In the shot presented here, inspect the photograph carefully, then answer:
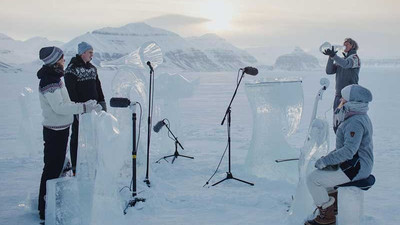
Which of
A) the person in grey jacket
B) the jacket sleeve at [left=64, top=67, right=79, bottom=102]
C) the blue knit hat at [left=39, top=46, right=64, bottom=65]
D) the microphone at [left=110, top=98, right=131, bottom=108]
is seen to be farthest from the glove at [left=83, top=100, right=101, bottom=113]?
the person in grey jacket

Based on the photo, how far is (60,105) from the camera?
3.54 metres

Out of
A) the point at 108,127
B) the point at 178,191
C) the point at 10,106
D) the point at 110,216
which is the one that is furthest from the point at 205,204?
the point at 10,106

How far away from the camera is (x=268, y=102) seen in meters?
5.01

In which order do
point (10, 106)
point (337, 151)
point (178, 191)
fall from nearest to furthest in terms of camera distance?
point (337, 151) → point (178, 191) → point (10, 106)

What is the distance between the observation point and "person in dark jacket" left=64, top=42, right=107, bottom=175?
14.1 ft

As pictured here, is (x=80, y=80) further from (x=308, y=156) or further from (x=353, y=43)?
(x=353, y=43)

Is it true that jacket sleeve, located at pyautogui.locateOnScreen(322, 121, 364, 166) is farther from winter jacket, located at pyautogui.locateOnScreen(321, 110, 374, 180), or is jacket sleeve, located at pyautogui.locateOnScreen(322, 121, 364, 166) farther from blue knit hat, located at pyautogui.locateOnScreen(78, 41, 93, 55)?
blue knit hat, located at pyautogui.locateOnScreen(78, 41, 93, 55)

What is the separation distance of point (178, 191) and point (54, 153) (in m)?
1.56

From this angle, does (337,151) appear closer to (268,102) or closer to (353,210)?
(353,210)

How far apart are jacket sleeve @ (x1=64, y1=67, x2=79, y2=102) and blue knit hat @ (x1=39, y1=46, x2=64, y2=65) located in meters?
0.68

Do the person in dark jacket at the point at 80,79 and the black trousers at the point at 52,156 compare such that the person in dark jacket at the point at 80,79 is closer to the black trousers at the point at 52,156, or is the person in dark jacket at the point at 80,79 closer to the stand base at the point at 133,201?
the black trousers at the point at 52,156

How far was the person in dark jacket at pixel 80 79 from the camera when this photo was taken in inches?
169

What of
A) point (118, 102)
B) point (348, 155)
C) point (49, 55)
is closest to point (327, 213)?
point (348, 155)

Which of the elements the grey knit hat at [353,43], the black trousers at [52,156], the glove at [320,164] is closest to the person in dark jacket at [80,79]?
the black trousers at [52,156]
